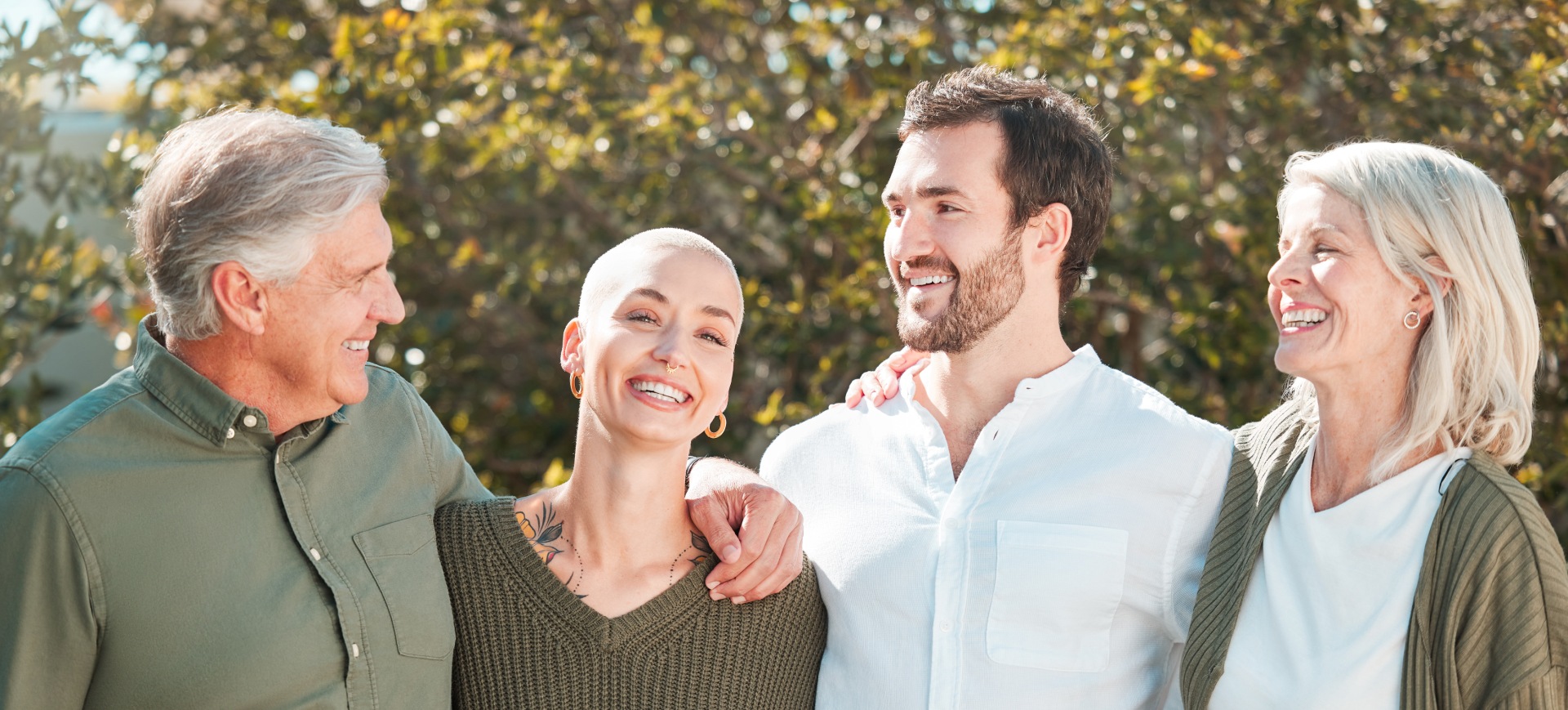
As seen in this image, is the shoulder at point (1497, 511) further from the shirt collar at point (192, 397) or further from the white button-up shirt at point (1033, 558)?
the shirt collar at point (192, 397)

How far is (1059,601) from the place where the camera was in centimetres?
226

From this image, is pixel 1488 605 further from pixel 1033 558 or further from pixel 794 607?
pixel 794 607

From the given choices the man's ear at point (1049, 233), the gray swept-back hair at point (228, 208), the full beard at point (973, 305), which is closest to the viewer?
the gray swept-back hair at point (228, 208)

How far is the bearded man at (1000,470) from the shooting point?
2.26 meters

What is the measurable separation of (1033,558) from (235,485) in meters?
1.36

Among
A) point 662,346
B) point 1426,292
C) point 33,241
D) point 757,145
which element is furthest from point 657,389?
point 33,241

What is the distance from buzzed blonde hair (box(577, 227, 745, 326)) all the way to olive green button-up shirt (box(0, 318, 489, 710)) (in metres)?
0.47

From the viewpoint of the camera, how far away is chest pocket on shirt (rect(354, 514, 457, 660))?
6.68 ft

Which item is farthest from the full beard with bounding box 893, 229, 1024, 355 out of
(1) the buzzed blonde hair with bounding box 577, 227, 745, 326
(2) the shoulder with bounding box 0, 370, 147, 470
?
(2) the shoulder with bounding box 0, 370, 147, 470

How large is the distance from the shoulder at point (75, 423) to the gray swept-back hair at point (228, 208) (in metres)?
0.12

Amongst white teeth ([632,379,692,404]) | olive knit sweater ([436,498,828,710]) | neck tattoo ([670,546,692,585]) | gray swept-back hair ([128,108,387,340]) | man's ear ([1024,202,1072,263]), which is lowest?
olive knit sweater ([436,498,828,710])

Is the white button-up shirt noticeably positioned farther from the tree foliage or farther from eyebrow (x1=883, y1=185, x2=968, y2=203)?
the tree foliage

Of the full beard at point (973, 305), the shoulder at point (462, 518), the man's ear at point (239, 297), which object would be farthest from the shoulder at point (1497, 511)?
the man's ear at point (239, 297)

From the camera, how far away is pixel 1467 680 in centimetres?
192
